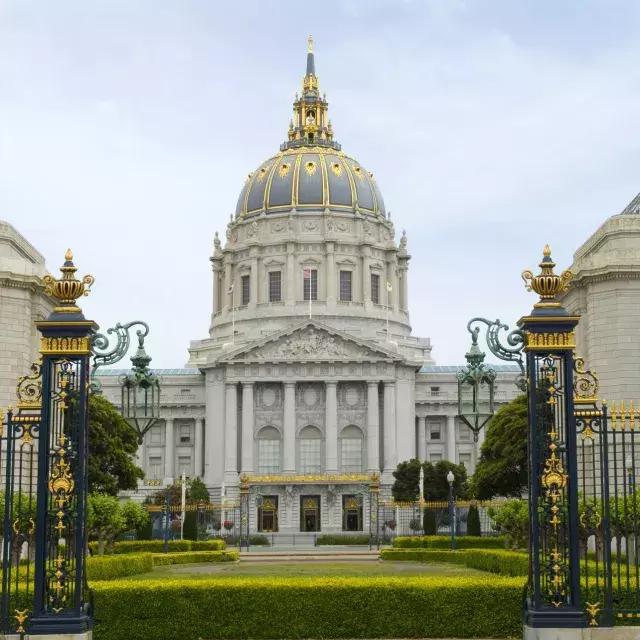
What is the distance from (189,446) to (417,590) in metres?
96.5

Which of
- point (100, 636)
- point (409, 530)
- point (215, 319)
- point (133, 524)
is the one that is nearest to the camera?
point (100, 636)

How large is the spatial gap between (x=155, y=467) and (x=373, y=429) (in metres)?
23.5

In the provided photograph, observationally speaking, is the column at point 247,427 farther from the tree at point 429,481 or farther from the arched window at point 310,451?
the tree at point 429,481

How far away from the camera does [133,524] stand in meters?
52.8

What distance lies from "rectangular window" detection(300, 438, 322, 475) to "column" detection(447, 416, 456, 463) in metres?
14.3

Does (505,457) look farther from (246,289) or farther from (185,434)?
(246,289)

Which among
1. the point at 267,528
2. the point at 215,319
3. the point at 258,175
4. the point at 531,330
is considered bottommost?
the point at 267,528

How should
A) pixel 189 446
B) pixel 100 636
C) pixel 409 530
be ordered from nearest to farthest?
1. pixel 100 636
2. pixel 409 530
3. pixel 189 446

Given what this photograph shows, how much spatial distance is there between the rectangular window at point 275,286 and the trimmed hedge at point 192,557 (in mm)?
69209

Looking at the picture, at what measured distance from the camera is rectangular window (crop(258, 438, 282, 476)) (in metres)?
109

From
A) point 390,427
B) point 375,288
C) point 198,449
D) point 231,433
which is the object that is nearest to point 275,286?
point 375,288

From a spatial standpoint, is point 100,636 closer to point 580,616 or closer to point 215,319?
point 580,616

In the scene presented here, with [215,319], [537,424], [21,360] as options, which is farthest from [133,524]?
[215,319]

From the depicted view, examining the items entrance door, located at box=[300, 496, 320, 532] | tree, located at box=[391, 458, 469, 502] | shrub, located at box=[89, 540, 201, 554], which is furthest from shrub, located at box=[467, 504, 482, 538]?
entrance door, located at box=[300, 496, 320, 532]
